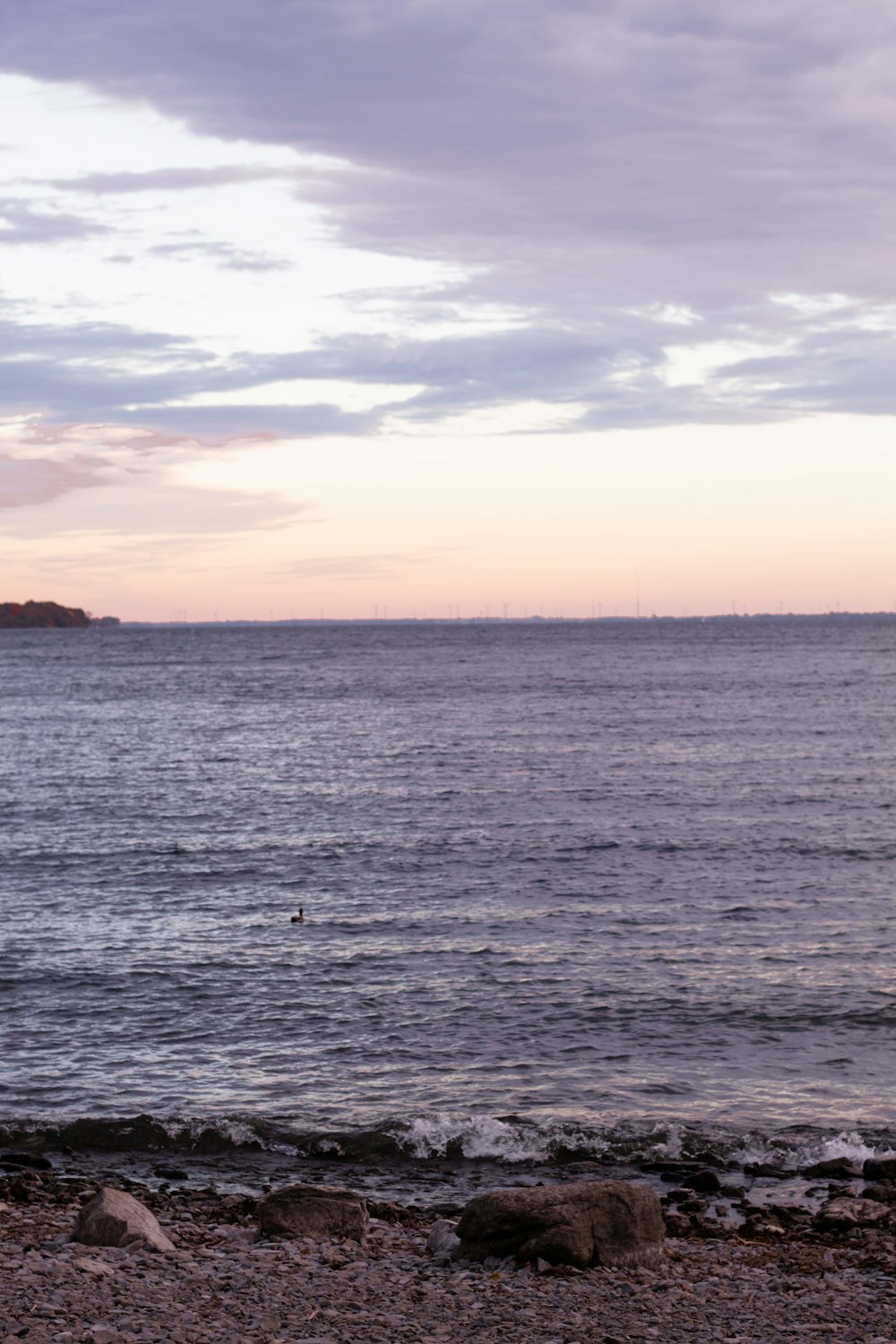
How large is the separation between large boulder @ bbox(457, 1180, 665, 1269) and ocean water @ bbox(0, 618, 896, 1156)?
4177 millimetres

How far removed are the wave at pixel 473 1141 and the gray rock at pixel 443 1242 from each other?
343cm

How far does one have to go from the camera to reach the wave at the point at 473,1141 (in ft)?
55.0

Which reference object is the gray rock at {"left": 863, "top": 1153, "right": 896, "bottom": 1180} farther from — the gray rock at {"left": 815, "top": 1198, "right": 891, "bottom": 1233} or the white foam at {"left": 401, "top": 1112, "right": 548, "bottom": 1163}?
the white foam at {"left": 401, "top": 1112, "right": 548, "bottom": 1163}

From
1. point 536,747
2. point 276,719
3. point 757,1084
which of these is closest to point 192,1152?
point 757,1084

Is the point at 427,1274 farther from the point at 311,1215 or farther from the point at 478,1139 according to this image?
the point at 478,1139

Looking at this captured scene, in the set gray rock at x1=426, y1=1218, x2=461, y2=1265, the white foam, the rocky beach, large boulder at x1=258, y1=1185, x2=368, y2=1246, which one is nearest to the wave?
the white foam

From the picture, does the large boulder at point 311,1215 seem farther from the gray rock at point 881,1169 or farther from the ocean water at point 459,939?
the gray rock at point 881,1169

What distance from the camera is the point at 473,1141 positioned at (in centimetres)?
1714

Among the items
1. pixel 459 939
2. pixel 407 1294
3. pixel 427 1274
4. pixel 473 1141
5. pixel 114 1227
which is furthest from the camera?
pixel 459 939

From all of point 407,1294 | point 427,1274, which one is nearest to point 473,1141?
point 427,1274

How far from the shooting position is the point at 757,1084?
1933 cm

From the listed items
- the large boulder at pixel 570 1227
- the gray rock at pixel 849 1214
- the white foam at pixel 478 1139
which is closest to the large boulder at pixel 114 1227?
the large boulder at pixel 570 1227

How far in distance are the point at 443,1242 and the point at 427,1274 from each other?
76 centimetres

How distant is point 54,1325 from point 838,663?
533ft
